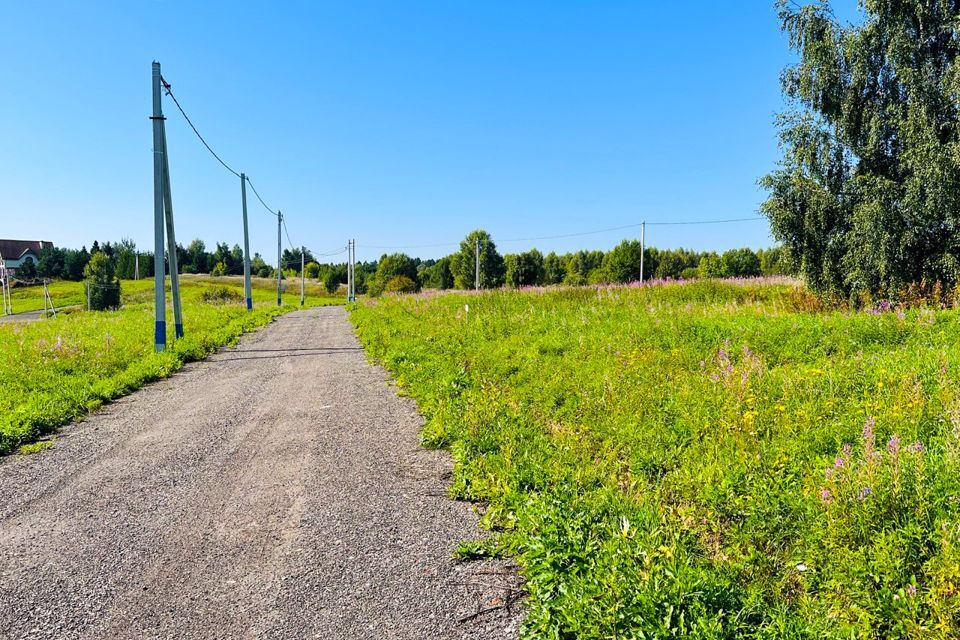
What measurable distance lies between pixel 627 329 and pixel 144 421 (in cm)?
802

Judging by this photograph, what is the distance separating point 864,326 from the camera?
29.5ft

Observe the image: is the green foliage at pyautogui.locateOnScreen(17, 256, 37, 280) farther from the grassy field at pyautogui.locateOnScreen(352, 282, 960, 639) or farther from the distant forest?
the grassy field at pyautogui.locateOnScreen(352, 282, 960, 639)

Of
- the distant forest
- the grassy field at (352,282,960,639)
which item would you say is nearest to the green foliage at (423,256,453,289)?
the distant forest

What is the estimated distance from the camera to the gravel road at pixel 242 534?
2.86 m

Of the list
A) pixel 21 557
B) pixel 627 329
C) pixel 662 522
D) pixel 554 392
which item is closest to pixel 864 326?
pixel 627 329

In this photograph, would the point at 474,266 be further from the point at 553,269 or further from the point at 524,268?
the point at 553,269

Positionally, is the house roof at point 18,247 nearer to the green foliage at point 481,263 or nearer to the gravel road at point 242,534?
the green foliage at point 481,263

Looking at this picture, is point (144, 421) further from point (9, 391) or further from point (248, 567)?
point (248, 567)

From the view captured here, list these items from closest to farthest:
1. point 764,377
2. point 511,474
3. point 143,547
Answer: point 143,547
point 511,474
point 764,377

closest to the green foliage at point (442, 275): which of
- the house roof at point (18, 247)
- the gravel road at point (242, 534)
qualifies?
the gravel road at point (242, 534)

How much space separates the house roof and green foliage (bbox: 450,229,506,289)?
107 m

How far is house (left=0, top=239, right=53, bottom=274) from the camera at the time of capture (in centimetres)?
11525

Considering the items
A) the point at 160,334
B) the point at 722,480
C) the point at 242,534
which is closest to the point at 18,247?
the point at 160,334

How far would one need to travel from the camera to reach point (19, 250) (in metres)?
118
